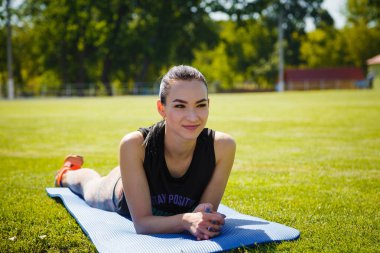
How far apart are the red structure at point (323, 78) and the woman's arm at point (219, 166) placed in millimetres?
56666

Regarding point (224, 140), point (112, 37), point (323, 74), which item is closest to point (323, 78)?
point (323, 74)

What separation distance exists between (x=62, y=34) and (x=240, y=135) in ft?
143

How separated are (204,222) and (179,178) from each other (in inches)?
19.6

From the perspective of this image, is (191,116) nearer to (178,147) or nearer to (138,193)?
(178,147)

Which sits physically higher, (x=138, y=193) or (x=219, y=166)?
(x=219, y=166)

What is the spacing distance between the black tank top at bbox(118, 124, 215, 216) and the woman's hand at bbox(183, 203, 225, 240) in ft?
1.09

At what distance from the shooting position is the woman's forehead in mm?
3188

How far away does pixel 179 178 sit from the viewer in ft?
11.6

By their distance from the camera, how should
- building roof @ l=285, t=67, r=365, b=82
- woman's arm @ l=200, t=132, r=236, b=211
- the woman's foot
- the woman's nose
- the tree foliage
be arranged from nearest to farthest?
1. the woman's nose
2. woman's arm @ l=200, t=132, r=236, b=211
3. the woman's foot
4. the tree foliage
5. building roof @ l=285, t=67, r=365, b=82

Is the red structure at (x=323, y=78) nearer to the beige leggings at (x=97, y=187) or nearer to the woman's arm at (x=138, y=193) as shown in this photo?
the beige leggings at (x=97, y=187)

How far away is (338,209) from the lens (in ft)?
14.3

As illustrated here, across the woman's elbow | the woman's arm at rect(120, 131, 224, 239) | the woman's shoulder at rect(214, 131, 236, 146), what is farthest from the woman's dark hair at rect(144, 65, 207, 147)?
the woman's elbow

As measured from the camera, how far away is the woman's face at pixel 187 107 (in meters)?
3.19

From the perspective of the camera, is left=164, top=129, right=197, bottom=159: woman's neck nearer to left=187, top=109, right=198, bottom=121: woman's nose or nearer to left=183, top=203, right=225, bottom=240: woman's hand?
left=187, top=109, right=198, bottom=121: woman's nose
